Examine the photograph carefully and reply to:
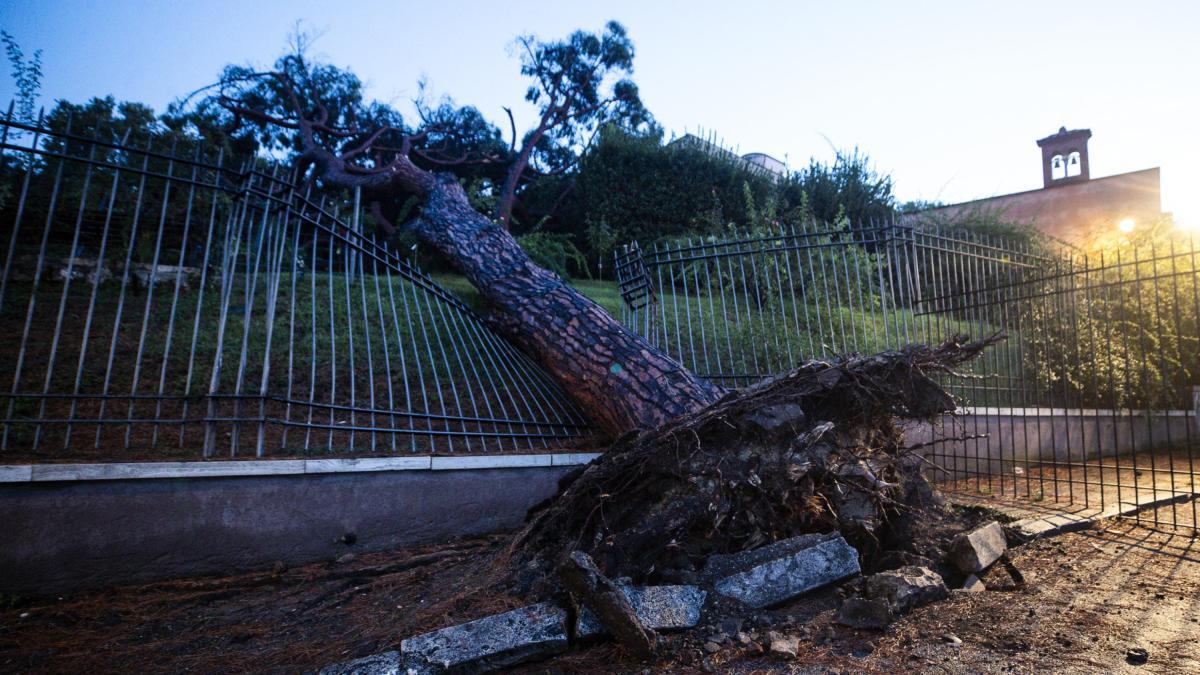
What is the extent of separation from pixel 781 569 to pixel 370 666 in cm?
178

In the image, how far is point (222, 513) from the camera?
11.9 feet

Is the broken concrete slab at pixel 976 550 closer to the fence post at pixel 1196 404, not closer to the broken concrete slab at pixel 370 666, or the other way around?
the broken concrete slab at pixel 370 666

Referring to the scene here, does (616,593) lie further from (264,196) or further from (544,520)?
(264,196)

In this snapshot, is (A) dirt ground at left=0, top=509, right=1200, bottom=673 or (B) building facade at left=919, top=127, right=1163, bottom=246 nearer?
(A) dirt ground at left=0, top=509, right=1200, bottom=673

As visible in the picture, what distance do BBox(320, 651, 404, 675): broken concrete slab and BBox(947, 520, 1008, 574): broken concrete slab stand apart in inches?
109

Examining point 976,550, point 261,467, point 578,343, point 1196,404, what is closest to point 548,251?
point 578,343

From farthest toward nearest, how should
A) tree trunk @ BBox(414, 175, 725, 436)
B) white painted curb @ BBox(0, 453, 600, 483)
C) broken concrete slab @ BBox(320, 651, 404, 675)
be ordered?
tree trunk @ BBox(414, 175, 725, 436) < white painted curb @ BBox(0, 453, 600, 483) < broken concrete slab @ BBox(320, 651, 404, 675)

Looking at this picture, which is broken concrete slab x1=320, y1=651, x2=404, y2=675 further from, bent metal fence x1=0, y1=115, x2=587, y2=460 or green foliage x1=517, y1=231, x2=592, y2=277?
green foliage x1=517, y1=231, x2=592, y2=277

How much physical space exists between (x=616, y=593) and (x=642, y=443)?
1169 millimetres

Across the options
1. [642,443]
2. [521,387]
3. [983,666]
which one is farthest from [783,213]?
[983,666]

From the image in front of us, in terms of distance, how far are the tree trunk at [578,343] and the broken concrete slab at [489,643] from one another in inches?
76.9

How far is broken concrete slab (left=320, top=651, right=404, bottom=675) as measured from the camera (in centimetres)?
233

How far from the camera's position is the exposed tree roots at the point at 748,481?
317cm

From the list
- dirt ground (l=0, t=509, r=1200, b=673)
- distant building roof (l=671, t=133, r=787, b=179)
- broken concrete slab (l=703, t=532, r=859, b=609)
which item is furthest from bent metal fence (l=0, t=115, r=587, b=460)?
distant building roof (l=671, t=133, r=787, b=179)
